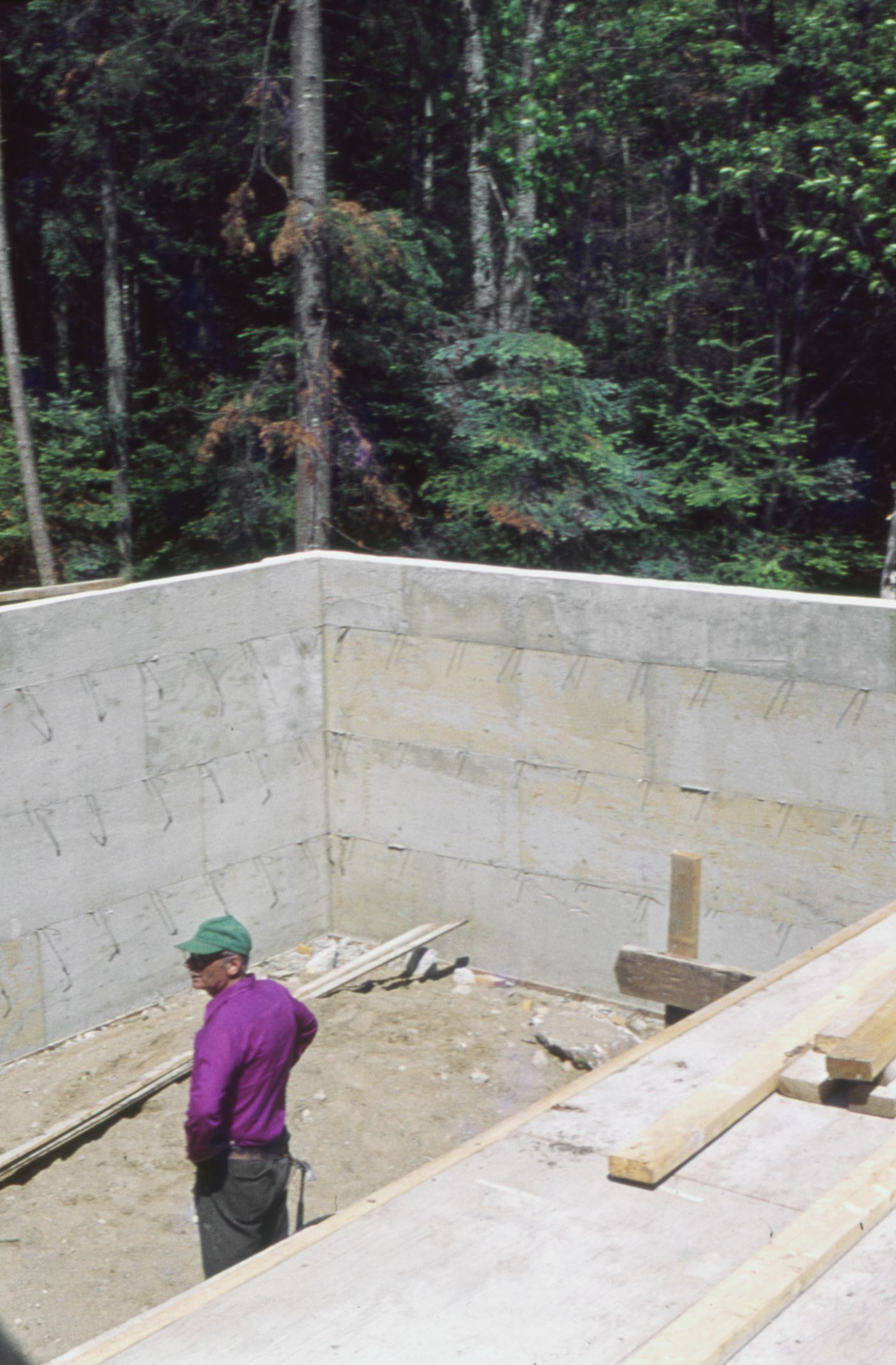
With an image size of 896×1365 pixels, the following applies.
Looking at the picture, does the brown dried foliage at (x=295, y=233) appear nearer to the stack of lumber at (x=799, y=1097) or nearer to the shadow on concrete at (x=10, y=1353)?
the shadow on concrete at (x=10, y=1353)

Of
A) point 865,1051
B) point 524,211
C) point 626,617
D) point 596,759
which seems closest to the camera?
point 865,1051

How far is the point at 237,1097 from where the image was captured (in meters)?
4.79

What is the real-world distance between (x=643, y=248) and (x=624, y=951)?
15.3 metres

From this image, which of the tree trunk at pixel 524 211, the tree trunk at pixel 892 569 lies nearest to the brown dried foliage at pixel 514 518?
the tree trunk at pixel 524 211

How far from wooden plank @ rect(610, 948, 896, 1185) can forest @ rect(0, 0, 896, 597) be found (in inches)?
394

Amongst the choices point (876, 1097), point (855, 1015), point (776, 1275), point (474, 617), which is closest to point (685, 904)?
point (855, 1015)

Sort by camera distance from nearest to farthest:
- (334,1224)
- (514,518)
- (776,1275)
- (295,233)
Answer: (776,1275)
(334,1224)
(295,233)
(514,518)

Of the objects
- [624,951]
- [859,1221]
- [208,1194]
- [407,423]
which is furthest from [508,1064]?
[407,423]

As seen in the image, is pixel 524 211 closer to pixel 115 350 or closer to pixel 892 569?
pixel 115 350

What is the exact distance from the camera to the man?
4684mm

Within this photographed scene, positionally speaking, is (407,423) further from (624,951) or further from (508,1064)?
(624,951)

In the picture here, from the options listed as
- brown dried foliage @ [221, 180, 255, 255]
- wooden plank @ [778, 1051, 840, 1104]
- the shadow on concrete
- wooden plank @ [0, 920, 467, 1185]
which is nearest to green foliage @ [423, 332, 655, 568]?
brown dried foliage @ [221, 180, 255, 255]

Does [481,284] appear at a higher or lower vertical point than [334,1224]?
higher

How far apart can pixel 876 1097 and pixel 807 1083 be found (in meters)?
0.20
